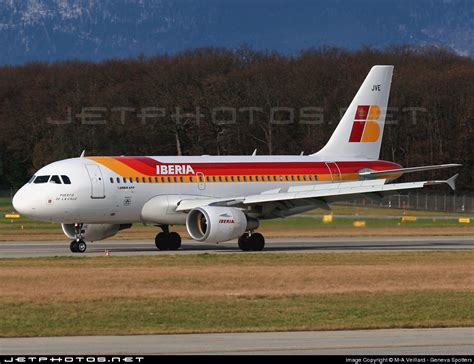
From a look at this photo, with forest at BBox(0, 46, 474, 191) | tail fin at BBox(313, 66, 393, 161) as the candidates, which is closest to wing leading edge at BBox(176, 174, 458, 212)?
tail fin at BBox(313, 66, 393, 161)

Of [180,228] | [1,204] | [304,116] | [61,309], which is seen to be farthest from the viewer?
[304,116]

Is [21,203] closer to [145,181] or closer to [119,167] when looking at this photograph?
[119,167]

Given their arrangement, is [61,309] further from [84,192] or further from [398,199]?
[398,199]

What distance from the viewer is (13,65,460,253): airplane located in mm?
44312

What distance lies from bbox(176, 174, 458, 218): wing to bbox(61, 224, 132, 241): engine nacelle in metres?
3.20

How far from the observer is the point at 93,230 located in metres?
47.3

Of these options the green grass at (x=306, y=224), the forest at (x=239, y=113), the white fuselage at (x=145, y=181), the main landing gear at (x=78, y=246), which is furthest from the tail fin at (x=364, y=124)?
the forest at (x=239, y=113)

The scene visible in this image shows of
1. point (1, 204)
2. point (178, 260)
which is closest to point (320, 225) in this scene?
point (178, 260)

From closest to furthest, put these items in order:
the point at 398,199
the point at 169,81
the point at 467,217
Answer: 1. the point at 467,217
2. the point at 398,199
3. the point at 169,81

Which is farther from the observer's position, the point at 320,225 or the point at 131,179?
the point at 320,225

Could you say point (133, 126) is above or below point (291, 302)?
above

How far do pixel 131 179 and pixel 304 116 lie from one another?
6494 cm

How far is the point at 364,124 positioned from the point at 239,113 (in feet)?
191

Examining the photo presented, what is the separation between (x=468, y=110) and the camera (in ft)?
338
